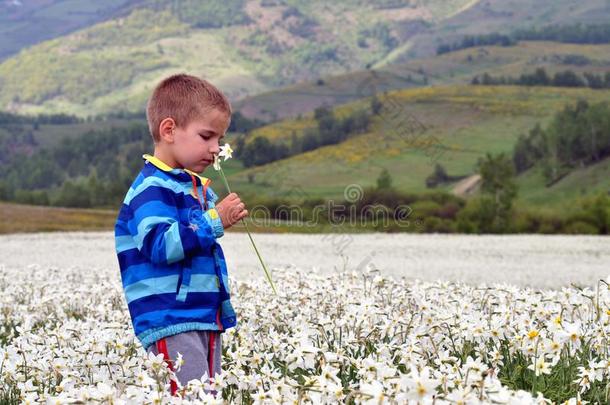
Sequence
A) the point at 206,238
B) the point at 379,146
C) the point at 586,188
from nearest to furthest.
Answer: the point at 206,238 < the point at 586,188 < the point at 379,146

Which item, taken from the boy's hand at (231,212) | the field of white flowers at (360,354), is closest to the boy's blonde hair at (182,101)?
the boy's hand at (231,212)

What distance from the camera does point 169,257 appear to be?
548 centimetres

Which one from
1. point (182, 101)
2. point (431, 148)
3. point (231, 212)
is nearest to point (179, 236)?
point (231, 212)

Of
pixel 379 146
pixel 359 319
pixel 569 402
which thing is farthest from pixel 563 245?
pixel 379 146

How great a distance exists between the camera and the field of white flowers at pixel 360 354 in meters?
4.32

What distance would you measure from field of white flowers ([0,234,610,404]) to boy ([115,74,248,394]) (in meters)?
0.27

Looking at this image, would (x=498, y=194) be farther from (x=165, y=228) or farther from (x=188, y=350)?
(x=165, y=228)

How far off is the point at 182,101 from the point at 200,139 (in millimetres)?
289

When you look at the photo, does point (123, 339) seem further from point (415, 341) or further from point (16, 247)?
point (16, 247)

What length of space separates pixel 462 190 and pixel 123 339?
11106 centimetres

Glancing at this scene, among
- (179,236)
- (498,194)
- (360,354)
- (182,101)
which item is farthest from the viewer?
(498,194)

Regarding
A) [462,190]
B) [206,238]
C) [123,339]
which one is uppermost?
[206,238]

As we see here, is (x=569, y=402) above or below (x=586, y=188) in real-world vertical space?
above

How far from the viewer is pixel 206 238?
5.54 m
